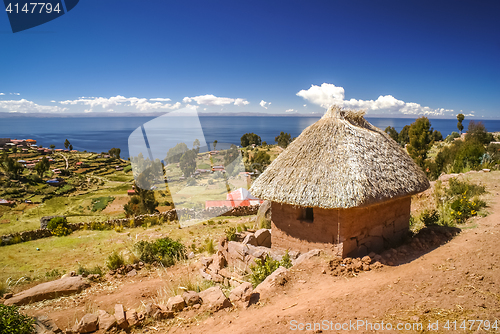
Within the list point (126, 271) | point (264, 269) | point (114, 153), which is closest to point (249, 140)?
point (114, 153)

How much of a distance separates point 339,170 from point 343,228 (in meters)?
1.44

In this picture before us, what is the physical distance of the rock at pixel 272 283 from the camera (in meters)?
5.25

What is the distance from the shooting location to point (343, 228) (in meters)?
6.57

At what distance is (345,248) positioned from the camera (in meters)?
6.64

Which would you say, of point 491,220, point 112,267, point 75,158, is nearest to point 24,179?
point 75,158

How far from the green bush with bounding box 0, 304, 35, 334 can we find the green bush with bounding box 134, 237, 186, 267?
447 cm

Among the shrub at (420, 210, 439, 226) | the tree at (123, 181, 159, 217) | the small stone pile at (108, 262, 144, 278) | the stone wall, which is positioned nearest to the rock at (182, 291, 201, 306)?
the stone wall

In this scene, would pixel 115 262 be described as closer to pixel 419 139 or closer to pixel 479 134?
pixel 419 139

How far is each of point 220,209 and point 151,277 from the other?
10.8m

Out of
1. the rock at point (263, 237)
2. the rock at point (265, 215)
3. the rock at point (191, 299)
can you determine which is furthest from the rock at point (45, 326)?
the rock at point (265, 215)

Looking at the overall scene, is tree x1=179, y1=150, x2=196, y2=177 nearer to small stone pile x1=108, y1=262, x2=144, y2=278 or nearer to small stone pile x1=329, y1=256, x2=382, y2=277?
small stone pile x1=108, y1=262, x2=144, y2=278

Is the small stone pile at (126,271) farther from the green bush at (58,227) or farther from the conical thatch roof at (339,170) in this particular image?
the green bush at (58,227)

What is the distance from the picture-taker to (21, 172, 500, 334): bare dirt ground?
3.87m

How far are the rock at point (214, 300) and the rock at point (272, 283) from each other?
663 millimetres
